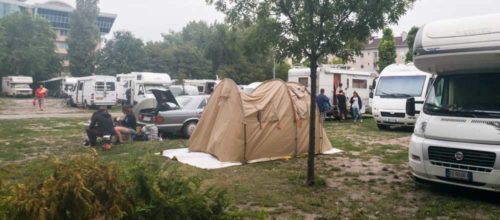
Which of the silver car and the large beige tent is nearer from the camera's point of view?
the large beige tent

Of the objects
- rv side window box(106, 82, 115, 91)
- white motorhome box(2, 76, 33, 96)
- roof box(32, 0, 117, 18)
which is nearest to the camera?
rv side window box(106, 82, 115, 91)

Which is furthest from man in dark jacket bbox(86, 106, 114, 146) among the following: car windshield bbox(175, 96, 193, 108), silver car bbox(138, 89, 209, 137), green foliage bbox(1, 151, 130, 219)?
green foliage bbox(1, 151, 130, 219)

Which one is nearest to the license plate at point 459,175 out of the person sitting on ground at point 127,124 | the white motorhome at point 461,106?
the white motorhome at point 461,106

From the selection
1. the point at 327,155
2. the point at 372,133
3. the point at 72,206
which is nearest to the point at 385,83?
the point at 372,133

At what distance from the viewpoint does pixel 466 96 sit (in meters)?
7.37

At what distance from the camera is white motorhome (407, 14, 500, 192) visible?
648 centimetres

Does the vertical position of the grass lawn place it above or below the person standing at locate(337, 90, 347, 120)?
below

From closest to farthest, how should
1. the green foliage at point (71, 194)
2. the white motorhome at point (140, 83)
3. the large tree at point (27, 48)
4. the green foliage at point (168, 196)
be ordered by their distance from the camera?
1. the green foliage at point (71, 194)
2. the green foliage at point (168, 196)
3. the white motorhome at point (140, 83)
4. the large tree at point (27, 48)

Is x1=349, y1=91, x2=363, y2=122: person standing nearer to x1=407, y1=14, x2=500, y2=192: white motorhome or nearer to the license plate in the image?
x1=407, y1=14, x2=500, y2=192: white motorhome

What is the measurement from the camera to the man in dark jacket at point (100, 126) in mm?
12258

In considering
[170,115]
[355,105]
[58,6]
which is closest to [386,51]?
[355,105]

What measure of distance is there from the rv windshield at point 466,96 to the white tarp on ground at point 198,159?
4.14 m

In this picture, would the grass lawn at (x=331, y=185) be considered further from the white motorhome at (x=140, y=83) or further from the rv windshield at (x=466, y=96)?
the white motorhome at (x=140, y=83)

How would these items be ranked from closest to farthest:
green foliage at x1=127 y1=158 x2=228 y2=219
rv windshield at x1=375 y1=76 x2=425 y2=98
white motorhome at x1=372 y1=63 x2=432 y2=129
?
green foliage at x1=127 y1=158 x2=228 y2=219
white motorhome at x1=372 y1=63 x2=432 y2=129
rv windshield at x1=375 y1=76 x2=425 y2=98
